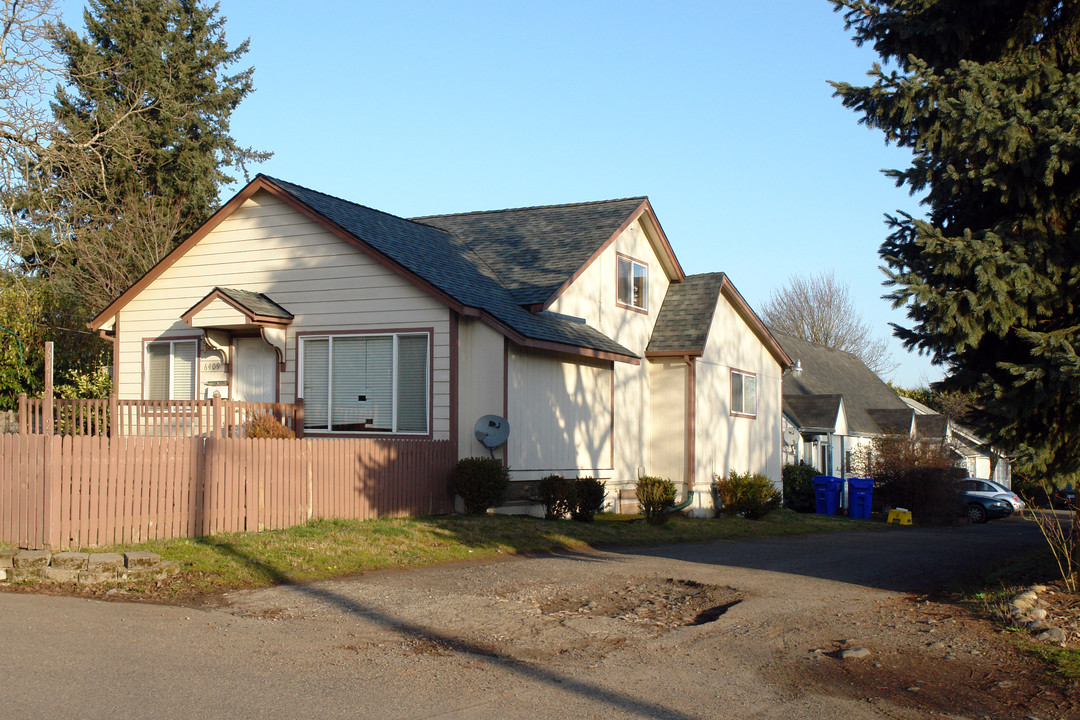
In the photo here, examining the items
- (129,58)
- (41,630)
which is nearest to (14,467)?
(41,630)

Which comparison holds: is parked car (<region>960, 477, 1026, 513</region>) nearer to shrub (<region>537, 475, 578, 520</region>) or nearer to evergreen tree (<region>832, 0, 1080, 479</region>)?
shrub (<region>537, 475, 578, 520</region>)

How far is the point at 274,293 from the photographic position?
18797mm

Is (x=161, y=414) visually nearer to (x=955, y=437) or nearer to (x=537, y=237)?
(x=537, y=237)

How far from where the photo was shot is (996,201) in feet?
32.9

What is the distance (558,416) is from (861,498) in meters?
14.8

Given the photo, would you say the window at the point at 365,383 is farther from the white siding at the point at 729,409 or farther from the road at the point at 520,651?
the white siding at the point at 729,409

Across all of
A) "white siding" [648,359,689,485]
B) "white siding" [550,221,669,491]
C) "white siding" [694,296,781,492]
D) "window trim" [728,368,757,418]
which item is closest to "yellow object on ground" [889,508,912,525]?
"white siding" [694,296,781,492]

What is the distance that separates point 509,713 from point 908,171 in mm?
6815

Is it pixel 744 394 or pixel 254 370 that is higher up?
pixel 254 370

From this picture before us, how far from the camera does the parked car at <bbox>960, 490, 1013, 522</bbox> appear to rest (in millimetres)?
33500

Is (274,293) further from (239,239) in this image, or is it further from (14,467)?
(14,467)

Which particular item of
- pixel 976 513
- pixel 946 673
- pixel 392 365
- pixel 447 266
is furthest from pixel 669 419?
pixel 976 513

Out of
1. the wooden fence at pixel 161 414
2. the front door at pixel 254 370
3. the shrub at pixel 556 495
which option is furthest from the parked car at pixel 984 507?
the wooden fence at pixel 161 414

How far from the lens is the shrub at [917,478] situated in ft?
95.2
